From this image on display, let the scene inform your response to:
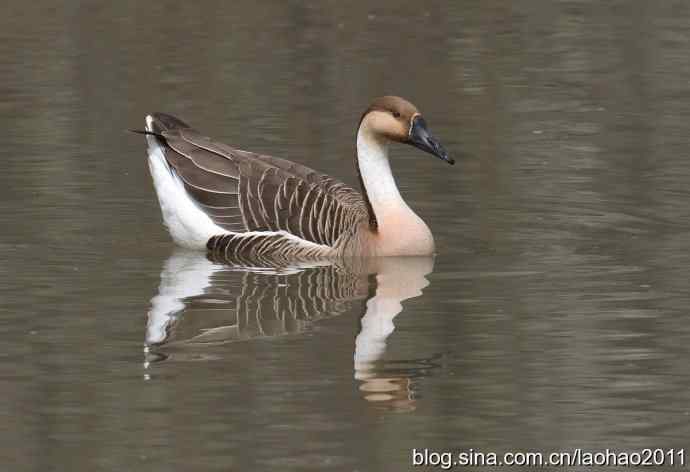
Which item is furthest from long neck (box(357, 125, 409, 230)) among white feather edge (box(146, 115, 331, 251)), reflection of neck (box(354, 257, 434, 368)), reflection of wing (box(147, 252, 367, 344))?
white feather edge (box(146, 115, 331, 251))

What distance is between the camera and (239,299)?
12016mm

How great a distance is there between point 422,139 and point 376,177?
590 mm

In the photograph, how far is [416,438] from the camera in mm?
8828

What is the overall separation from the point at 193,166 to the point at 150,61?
315 inches

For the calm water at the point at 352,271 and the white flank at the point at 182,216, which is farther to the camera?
the white flank at the point at 182,216

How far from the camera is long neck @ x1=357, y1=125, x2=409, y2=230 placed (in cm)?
1345

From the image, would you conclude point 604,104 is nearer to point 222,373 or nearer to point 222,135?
point 222,135

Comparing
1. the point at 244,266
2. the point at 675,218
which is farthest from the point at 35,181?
the point at 675,218

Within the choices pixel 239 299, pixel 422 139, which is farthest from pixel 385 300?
pixel 422 139

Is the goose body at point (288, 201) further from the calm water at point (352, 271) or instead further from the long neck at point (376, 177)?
the calm water at point (352, 271)

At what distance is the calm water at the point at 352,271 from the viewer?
909 cm

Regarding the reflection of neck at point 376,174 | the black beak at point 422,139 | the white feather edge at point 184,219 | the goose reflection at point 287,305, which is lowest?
the goose reflection at point 287,305

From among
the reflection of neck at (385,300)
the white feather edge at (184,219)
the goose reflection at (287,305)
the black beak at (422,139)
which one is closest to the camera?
the goose reflection at (287,305)

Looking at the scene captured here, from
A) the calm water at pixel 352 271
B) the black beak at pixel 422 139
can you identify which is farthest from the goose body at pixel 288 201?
the calm water at pixel 352 271
